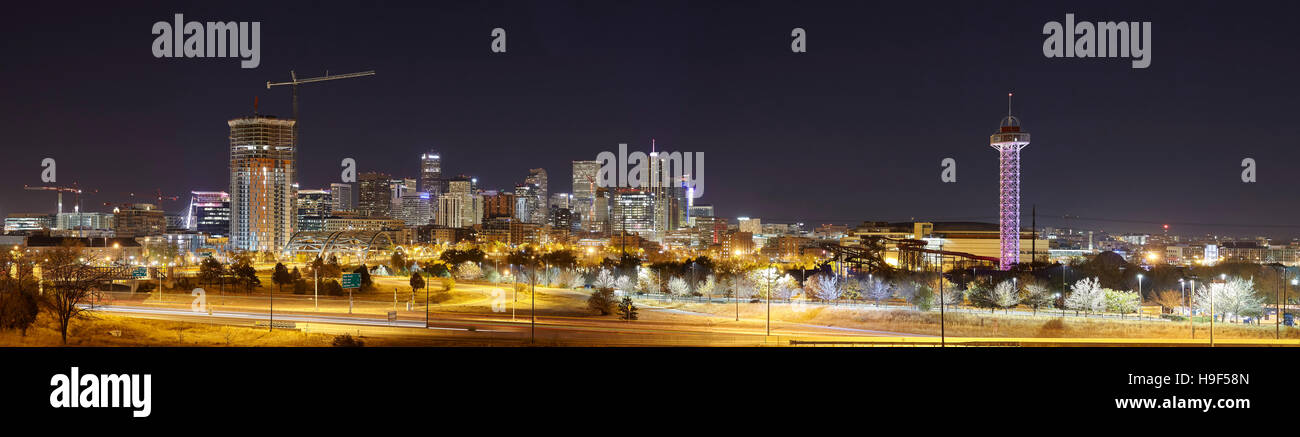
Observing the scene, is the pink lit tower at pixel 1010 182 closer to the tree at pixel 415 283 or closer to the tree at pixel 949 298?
the tree at pixel 949 298

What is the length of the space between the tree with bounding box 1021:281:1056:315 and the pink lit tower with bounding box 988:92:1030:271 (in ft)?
77.2

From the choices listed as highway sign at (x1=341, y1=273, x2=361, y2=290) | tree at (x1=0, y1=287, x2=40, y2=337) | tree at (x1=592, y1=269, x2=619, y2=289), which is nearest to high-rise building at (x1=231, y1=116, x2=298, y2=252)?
tree at (x1=592, y1=269, x2=619, y2=289)

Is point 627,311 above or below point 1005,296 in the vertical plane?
below

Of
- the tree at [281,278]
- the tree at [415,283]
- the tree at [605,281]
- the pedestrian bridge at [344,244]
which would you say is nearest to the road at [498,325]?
the tree at [415,283]

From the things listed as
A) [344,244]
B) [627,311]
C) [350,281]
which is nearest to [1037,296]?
[627,311]

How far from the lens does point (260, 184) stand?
13325 cm

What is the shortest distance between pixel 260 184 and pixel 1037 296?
440 feet

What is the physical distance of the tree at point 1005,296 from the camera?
128ft

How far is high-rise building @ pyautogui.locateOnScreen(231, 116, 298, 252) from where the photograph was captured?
131m

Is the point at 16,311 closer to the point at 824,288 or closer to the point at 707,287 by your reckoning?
the point at 707,287
